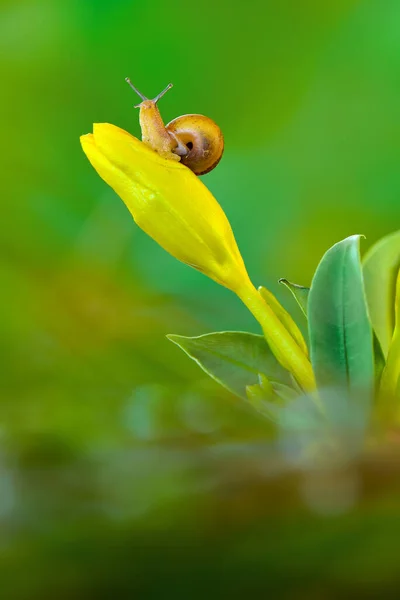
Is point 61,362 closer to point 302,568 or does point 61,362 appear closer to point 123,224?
point 123,224

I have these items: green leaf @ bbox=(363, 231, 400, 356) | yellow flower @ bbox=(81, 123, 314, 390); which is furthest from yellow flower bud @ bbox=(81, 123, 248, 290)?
green leaf @ bbox=(363, 231, 400, 356)

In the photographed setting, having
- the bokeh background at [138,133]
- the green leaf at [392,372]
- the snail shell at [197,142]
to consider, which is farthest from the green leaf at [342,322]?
the bokeh background at [138,133]

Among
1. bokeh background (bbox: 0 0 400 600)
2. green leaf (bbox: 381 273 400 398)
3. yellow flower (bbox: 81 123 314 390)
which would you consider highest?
bokeh background (bbox: 0 0 400 600)

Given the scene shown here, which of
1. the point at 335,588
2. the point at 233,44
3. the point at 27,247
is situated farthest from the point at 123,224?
the point at 335,588

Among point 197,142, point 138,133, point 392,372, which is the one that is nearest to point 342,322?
point 392,372

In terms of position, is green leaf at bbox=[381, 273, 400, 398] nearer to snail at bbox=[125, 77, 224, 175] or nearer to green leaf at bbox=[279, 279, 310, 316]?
green leaf at bbox=[279, 279, 310, 316]

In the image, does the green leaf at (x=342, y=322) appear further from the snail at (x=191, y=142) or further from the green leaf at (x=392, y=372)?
the snail at (x=191, y=142)
